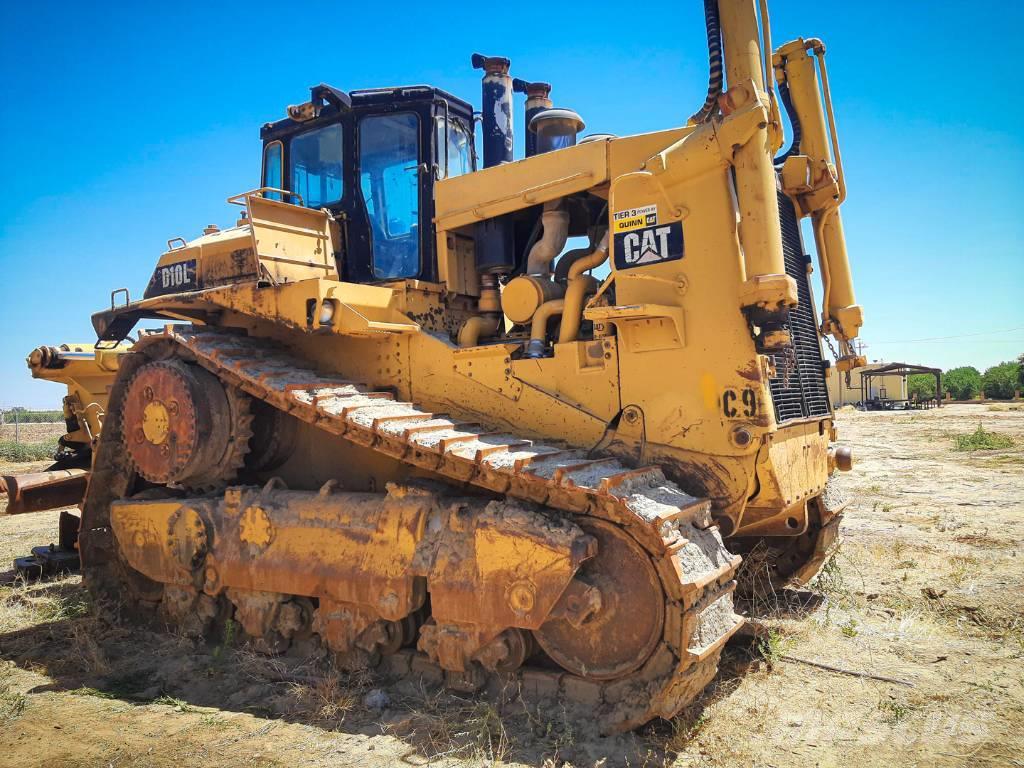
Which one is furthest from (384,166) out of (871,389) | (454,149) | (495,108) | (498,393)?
(871,389)

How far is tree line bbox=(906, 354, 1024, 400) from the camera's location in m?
49.6

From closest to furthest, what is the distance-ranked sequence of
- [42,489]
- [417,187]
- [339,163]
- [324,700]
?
[324,700] < [417,187] < [339,163] < [42,489]

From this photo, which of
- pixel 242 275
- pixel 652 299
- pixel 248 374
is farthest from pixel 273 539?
pixel 652 299

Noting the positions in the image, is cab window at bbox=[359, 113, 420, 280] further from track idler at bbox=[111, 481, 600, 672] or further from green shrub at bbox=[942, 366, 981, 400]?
green shrub at bbox=[942, 366, 981, 400]

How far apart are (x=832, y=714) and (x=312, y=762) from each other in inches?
109

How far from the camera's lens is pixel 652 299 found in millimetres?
4523

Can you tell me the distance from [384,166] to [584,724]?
14.4 feet

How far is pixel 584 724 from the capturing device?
389 centimetres

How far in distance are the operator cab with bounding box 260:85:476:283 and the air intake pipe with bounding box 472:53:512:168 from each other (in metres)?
0.30

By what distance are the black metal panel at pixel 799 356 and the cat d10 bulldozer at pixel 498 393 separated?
0.09 feet

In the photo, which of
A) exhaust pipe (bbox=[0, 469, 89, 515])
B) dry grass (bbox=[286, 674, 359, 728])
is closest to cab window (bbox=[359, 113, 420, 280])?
dry grass (bbox=[286, 674, 359, 728])

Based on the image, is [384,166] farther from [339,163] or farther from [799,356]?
[799,356]

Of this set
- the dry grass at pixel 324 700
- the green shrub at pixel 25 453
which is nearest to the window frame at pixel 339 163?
the dry grass at pixel 324 700

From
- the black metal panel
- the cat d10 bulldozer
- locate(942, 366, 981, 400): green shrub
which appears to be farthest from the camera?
locate(942, 366, 981, 400): green shrub
